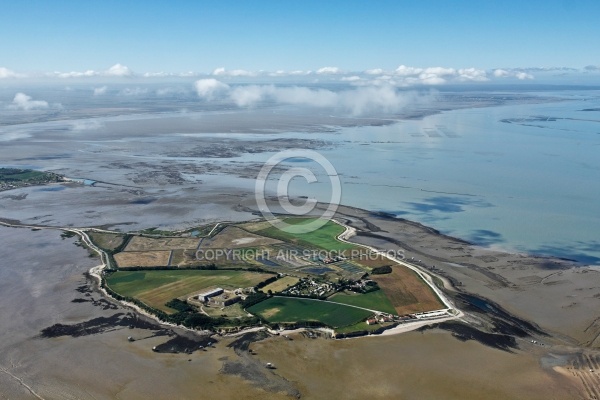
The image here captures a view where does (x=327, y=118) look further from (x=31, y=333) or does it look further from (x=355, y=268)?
(x=31, y=333)

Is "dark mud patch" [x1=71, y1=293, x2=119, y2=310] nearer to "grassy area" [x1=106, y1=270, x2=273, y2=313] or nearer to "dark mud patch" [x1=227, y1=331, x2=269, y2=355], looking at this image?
"grassy area" [x1=106, y1=270, x2=273, y2=313]

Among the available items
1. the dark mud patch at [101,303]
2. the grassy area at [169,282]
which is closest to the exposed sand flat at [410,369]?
the grassy area at [169,282]

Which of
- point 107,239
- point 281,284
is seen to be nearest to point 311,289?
point 281,284

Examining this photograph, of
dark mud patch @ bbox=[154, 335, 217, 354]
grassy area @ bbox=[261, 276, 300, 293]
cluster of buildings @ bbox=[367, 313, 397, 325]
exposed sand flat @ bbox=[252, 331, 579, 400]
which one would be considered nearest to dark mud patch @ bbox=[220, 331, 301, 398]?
exposed sand flat @ bbox=[252, 331, 579, 400]

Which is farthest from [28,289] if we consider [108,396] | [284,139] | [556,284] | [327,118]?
[327,118]

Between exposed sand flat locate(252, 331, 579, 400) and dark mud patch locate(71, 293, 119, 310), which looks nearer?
exposed sand flat locate(252, 331, 579, 400)

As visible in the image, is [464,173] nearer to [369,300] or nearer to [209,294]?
[369,300]
